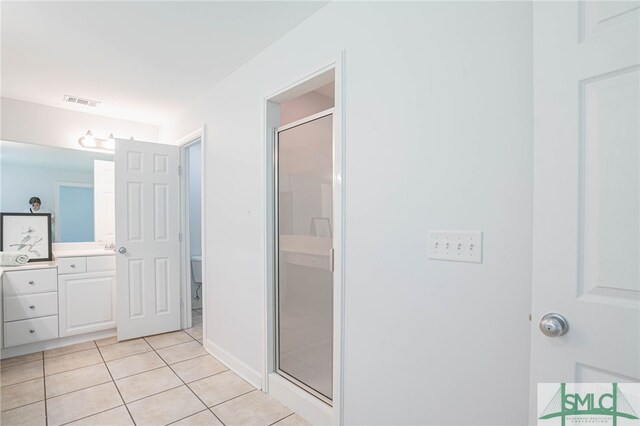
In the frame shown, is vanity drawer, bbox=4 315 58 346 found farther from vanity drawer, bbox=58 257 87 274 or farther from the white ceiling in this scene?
the white ceiling

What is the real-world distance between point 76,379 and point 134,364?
400 mm

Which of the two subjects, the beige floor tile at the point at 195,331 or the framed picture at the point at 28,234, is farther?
the beige floor tile at the point at 195,331

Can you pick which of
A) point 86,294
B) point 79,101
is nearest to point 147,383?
point 86,294

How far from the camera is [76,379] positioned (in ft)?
8.18

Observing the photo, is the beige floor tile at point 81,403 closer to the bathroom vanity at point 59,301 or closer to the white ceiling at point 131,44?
the bathroom vanity at point 59,301

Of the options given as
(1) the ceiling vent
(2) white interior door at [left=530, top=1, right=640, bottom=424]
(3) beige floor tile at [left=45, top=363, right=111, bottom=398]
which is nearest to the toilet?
(3) beige floor tile at [left=45, top=363, right=111, bottom=398]

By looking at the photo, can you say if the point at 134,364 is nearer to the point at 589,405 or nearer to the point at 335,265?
the point at 335,265

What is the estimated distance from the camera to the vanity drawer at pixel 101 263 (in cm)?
329

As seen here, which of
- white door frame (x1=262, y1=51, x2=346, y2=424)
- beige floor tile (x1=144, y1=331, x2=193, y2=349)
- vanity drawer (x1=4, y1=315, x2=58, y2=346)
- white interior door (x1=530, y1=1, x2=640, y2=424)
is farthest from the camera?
beige floor tile (x1=144, y1=331, x2=193, y2=349)

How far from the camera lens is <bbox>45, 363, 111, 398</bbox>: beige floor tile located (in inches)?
92.2

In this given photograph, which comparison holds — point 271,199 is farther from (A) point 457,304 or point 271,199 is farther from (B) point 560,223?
(B) point 560,223

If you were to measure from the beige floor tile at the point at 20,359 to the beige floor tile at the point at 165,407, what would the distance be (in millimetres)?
1494

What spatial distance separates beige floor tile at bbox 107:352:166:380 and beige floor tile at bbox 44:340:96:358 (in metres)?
0.57

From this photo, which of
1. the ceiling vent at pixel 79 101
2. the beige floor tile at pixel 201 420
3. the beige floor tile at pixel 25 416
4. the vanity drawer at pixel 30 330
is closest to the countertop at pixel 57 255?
the vanity drawer at pixel 30 330
